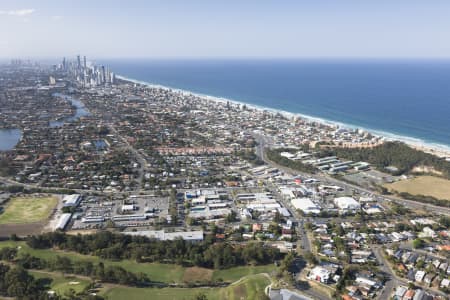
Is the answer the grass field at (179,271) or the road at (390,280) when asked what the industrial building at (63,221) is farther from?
the road at (390,280)

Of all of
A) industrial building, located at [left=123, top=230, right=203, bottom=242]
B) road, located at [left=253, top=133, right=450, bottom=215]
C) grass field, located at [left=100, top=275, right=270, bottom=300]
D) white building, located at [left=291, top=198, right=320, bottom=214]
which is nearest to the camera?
grass field, located at [left=100, top=275, right=270, bottom=300]

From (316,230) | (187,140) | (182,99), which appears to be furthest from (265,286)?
(182,99)

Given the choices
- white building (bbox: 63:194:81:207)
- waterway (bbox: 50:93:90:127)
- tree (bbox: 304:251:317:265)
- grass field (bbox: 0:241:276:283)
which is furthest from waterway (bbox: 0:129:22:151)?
tree (bbox: 304:251:317:265)

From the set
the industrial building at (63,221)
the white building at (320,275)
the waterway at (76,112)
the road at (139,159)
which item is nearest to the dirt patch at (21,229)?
the industrial building at (63,221)

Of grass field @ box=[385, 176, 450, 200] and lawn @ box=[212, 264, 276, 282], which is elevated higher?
grass field @ box=[385, 176, 450, 200]

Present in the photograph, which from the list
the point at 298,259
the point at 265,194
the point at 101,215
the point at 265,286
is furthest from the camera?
the point at 265,194

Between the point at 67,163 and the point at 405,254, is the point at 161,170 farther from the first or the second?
the point at 405,254

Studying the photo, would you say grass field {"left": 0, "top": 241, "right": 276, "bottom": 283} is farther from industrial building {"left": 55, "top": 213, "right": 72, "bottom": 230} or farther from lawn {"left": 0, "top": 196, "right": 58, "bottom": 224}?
lawn {"left": 0, "top": 196, "right": 58, "bottom": 224}
